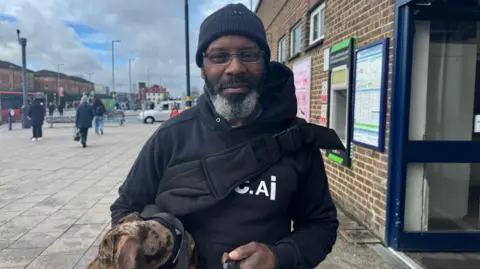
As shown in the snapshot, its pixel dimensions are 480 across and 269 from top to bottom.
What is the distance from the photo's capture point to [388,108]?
4.05 m

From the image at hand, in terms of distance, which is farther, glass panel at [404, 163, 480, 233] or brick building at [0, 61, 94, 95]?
brick building at [0, 61, 94, 95]

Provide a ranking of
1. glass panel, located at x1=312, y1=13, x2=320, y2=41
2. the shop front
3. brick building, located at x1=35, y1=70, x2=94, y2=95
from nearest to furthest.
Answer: the shop front < glass panel, located at x1=312, y1=13, x2=320, y2=41 < brick building, located at x1=35, y1=70, x2=94, y2=95

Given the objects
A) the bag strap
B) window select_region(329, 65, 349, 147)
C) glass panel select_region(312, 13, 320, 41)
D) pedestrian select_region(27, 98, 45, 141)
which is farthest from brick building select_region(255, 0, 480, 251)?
pedestrian select_region(27, 98, 45, 141)

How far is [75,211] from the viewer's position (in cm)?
555

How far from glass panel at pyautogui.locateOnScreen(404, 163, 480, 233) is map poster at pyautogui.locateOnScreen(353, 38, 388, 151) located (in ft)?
1.79

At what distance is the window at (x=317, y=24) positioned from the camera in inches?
253

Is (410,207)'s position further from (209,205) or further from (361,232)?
(209,205)

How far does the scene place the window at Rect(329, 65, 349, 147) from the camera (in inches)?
210

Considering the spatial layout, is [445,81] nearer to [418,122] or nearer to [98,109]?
[418,122]

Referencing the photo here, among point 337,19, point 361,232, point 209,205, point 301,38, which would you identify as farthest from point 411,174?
point 301,38

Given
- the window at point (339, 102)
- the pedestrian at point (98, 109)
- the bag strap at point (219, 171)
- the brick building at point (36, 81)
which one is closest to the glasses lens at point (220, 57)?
the bag strap at point (219, 171)

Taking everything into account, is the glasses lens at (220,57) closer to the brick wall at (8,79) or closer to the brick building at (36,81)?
the brick building at (36,81)

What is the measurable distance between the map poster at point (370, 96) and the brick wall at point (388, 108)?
9 cm

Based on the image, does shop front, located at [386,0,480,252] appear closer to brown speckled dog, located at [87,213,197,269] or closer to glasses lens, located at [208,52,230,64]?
glasses lens, located at [208,52,230,64]
